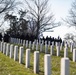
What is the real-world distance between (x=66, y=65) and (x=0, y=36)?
104ft

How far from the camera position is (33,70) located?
11391 mm

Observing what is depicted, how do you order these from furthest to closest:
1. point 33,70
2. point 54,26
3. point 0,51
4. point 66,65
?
point 54,26
point 0,51
point 33,70
point 66,65

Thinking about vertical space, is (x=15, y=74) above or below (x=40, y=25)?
below

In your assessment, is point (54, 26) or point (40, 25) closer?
point (40, 25)

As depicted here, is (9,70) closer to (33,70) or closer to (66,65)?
(33,70)

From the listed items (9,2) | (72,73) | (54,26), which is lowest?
(72,73)

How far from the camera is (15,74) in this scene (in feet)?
34.3

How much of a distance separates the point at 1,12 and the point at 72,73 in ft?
107

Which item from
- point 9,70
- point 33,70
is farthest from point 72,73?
point 9,70

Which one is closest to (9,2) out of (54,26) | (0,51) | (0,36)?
(0,36)

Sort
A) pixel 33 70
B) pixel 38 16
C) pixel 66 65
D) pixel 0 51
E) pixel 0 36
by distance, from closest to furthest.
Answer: pixel 66 65
pixel 33 70
pixel 0 51
pixel 0 36
pixel 38 16

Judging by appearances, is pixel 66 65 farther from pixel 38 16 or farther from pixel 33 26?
pixel 33 26

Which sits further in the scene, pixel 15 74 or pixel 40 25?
pixel 40 25

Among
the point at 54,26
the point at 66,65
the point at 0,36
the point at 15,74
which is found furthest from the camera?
the point at 54,26
